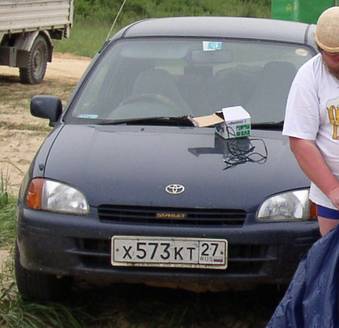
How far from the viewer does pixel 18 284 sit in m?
5.27

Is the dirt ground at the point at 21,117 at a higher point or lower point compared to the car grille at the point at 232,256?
lower

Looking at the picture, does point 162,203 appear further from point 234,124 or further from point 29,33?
point 29,33

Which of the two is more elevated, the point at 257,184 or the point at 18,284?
the point at 257,184

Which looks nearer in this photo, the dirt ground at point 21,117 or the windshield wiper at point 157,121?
the windshield wiper at point 157,121

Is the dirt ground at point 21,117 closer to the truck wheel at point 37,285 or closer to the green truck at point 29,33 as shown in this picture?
the green truck at point 29,33

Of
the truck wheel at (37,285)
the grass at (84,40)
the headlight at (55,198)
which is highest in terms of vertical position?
the headlight at (55,198)

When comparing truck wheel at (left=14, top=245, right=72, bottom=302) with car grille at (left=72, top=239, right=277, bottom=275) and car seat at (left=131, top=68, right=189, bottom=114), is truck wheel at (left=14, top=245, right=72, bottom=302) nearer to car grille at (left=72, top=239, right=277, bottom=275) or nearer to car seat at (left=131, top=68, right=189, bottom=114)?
car grille at (left=72, top=239, right=277, bottom=275)

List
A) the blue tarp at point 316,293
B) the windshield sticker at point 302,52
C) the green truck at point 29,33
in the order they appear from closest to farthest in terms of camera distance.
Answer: the blue tarp at point 316,293 → the windshield sticker at point 302,52 → the green truck at point 29,33

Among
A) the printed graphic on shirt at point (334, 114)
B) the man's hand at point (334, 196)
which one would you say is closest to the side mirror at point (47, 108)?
the printed graphic on shirt at point (334, 114)

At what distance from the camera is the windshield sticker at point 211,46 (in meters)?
6.10

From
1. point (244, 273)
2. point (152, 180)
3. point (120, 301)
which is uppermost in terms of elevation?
point (152, 180)

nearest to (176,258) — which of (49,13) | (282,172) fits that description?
(282,172)

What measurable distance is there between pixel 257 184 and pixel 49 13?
14.1 m

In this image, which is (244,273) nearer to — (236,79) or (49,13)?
(236,79)
